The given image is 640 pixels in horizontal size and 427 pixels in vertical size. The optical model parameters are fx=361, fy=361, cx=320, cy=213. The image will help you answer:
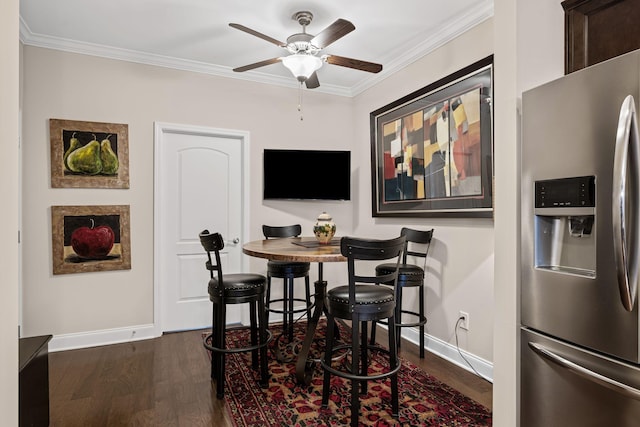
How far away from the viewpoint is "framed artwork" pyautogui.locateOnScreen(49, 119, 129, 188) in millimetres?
3158

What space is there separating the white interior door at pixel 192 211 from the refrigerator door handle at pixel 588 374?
9.90 ft

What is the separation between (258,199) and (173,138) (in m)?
1.05

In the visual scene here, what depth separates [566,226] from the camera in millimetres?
1391

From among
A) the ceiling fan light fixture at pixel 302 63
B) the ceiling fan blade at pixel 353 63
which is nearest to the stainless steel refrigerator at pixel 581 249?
the ceiling fan blade at pixel 353 63

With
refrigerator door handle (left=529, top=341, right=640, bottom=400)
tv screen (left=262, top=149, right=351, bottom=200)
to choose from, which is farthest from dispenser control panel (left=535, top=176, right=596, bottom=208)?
tv screen (left=262, top=149, right=351, bottom=200)

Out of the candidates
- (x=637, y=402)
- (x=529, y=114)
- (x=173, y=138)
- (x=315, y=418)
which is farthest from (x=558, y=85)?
(x=173, y=138)

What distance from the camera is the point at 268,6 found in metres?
2.63

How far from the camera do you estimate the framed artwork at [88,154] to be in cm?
316

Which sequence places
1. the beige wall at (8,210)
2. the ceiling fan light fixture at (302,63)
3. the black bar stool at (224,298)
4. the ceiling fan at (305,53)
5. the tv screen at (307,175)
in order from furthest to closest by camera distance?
the tv screen at (307,175) → the ceiling fan light fixture at (302,63) → the ceiling fan at (305,53) → the black bar stool at (224,298) → the beige wall at (8,210)

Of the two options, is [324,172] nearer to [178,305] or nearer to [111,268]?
[178,305]

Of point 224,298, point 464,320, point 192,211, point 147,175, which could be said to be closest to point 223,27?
point 147,175

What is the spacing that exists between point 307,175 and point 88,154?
2.12 meters

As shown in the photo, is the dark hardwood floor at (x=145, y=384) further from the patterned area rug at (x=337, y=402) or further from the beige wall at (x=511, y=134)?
the beige wall at (x=511, y=134)

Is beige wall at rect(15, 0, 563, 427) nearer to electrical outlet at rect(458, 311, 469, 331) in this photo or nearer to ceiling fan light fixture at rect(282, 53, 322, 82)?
electrical outlet at rect(458, 311, 469, 331)
